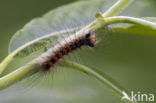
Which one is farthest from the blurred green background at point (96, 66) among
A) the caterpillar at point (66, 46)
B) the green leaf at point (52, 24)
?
the green leaf at point (52, 24)

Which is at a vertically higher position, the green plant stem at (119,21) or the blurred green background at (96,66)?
the blurred green background at (96,66)

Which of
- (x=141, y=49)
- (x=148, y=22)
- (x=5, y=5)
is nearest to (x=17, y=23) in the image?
(x=5, y=5)

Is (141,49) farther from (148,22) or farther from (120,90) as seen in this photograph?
(148,22)

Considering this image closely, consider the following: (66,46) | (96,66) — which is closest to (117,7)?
(66,46)

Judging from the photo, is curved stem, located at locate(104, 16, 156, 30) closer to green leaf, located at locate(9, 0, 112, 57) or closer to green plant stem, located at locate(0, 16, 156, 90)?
green plant stem, located at locate(0, 16, 156, 90)

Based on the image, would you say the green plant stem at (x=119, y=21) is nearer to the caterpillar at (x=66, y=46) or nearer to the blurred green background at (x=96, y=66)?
the caterpillar at (x=66, y=46)

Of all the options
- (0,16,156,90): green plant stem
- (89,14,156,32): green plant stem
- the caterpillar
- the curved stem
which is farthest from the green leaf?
the curved stem

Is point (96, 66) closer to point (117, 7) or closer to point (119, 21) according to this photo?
point (117, 7)
